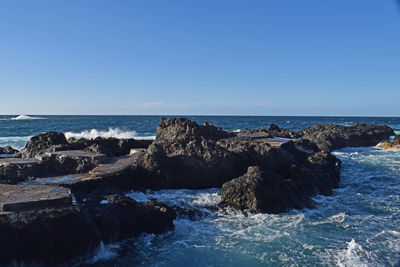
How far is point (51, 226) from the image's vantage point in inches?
203

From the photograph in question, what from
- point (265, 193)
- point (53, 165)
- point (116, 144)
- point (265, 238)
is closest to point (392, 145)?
point (265, 193)

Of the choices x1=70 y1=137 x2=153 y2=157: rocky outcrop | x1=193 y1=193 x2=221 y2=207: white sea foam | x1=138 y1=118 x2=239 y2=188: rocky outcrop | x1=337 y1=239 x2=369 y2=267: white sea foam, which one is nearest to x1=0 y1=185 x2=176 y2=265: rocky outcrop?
x1=193 y1=193 x2=221 y2=207: white sea foam

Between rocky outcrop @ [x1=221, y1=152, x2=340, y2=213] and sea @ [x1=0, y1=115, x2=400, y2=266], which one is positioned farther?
rocky outcrop @ [x1=221, y1=152, x2=340, y2=213]

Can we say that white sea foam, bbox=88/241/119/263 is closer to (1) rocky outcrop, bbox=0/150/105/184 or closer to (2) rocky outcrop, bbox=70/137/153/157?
(1) rocky outcrop, bbox=0/150/105/184

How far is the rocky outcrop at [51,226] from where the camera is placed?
4.91 meters

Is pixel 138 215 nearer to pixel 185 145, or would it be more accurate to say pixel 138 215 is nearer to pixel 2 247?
pixel 2 247

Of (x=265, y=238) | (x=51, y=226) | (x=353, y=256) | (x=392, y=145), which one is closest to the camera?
(x=51, y=226)

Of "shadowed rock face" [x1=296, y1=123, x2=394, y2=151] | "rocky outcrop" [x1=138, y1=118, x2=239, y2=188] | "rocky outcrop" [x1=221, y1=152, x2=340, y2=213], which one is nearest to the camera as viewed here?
"rocky outcrop" [x1=221, y1=152, x2=340, y2=213]

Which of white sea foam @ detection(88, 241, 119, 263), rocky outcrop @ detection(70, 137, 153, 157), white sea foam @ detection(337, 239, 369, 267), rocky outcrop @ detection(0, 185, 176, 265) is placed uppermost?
rocky outcrop @ detection(70, 137, 153, 157)

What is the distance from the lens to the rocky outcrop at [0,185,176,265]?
491 centimetres

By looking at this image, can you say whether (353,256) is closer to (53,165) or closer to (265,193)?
(265,193)

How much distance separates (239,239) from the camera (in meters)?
6.44

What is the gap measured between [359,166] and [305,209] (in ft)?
30.5

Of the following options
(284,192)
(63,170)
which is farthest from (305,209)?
(63,170)
